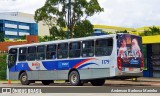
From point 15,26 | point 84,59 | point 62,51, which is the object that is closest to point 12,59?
point 62,51

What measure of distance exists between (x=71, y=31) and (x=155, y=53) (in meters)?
8.19

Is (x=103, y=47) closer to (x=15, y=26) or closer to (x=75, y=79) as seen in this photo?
(x=75, y=79)

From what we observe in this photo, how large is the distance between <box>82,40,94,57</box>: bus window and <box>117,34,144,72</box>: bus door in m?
1.90

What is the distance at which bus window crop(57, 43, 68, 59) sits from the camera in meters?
25.4

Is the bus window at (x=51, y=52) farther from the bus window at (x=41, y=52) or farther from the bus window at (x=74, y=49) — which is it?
the bus window at (x=74, y=49)

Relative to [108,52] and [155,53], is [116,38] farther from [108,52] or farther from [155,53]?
[155,53]

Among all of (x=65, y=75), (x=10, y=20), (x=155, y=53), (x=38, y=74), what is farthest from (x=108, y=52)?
(x=10, y=20)

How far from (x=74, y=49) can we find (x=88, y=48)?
1.23 meters

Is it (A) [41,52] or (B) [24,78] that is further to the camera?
(B) [24,78]

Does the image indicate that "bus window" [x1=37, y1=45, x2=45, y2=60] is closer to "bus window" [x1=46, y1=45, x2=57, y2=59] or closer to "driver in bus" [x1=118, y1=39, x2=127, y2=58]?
"bus window" [x1=46, y1=45, x2=57, y2=59]

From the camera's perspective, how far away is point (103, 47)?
23.0 meters

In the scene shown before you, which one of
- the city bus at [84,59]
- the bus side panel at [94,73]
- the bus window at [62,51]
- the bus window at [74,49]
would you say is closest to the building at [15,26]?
the city bus at [84,59]

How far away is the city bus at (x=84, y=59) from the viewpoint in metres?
22.6

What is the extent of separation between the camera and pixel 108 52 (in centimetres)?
2270
